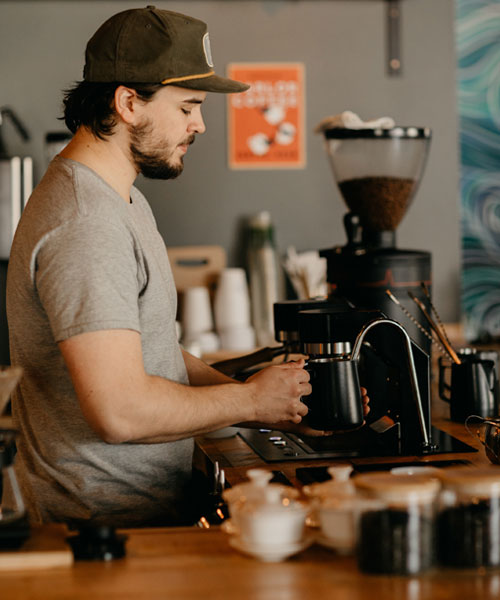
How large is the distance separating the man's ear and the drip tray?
2.19 feet

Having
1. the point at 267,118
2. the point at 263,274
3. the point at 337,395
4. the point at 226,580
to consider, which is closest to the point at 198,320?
the point at 263,274

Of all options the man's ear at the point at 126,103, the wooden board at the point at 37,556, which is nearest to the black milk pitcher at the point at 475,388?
the man's ear at the point at 126,103

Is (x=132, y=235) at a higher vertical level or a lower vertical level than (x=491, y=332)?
higher

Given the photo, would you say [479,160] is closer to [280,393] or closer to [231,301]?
[231,301]

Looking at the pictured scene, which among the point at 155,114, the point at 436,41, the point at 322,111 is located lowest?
the point at 155,114

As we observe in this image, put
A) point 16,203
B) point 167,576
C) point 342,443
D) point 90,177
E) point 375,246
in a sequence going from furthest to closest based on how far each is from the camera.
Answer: point 16,203 < point 375,246 < point 342,443 < point 90,177 < point 167,576

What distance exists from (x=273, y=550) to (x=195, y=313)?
7.85 ft

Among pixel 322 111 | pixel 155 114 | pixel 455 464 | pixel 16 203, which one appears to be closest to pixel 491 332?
pixel 322 111

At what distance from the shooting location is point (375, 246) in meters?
2.43

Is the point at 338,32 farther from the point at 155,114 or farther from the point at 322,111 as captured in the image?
the point at 155,114

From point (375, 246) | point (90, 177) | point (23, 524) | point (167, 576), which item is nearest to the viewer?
point (167, 576)

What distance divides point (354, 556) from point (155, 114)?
82 centimetres

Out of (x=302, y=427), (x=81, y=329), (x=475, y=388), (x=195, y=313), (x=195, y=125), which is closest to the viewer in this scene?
(x=81, y=329)

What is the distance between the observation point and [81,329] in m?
1.36
